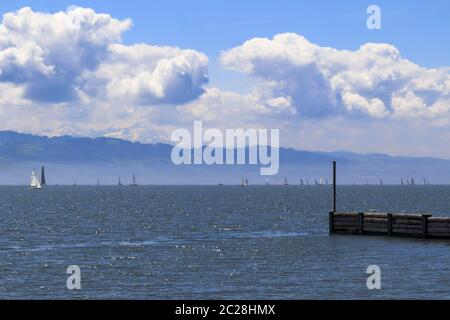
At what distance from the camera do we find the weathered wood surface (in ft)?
182

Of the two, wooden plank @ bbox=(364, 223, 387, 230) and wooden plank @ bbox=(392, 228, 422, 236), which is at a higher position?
wooden plank @ bbox=(364, 223, 387, 230)

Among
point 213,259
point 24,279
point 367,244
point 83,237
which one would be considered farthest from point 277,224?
point 24,279

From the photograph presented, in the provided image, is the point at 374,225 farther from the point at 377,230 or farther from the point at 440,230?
the point at 440,230

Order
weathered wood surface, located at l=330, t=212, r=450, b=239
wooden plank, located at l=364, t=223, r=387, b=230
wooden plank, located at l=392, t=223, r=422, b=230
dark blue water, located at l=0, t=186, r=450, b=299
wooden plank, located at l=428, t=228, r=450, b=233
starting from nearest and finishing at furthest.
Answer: dark blue water, located at l=0, t=186, r=450, b=299, wooden plank, located at l=428, t=228, r=450, b=233, weathered wood surface, located at l=330, t=212, r=450, b=239, wooden plank, located at l=392, t=223, r=422, b=230, wooden plank, located at l=364, t=223, r=387, b=230

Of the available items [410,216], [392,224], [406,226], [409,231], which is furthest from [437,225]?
[392,224]

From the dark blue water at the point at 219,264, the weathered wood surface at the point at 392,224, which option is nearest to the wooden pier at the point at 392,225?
the weathered wood surface at the point at 392,224

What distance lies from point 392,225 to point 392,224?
0.08 m

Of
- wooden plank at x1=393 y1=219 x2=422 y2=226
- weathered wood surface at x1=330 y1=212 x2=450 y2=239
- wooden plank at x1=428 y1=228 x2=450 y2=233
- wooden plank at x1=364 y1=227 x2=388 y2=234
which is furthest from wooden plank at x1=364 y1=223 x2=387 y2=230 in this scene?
wooden plank at x1=428 y1=228 x2=450 y2=233

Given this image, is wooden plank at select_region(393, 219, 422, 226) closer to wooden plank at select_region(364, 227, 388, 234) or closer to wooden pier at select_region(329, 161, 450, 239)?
wooden pier at select_region(329, 161, 450, 239)

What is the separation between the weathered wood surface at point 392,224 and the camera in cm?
5541

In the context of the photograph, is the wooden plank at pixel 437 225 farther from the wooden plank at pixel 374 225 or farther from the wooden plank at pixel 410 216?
the wooden plank at pixel 374 225
